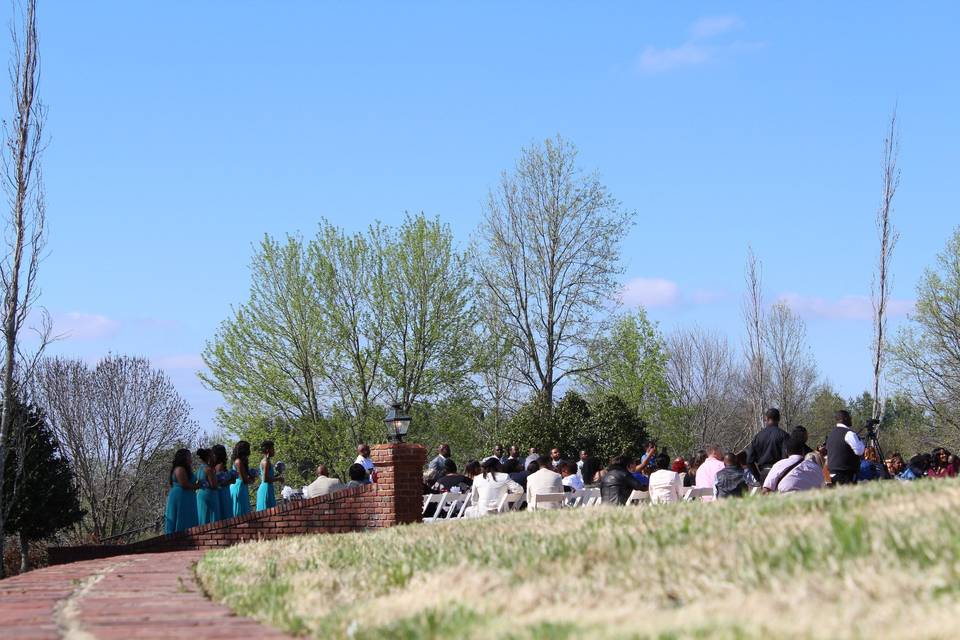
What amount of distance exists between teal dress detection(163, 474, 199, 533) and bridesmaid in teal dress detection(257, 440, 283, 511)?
1.00 meters

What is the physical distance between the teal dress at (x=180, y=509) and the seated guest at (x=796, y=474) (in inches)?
330

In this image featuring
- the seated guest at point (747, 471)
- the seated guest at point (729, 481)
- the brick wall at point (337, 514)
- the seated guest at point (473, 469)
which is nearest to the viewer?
the seated guest at point (729, 481)

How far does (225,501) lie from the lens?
683 inches

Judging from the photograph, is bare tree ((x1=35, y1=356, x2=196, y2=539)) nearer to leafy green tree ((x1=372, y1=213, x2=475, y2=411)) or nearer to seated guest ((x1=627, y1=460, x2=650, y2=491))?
leafy green tree ((x1=372, y1=213, x2=475, y2=411))

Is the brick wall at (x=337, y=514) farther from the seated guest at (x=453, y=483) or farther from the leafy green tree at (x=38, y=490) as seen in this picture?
the leafy green tree at (x=38, y=490)

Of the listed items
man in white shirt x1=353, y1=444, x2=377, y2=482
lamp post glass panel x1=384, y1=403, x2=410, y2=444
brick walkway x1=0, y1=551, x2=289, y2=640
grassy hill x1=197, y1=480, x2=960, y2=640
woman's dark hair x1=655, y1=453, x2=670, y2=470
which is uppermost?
lamp post glass panel x1=384, y1=403, x2=410, y2=444

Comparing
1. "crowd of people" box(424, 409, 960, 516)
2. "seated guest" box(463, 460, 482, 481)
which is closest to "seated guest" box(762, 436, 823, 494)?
"crowd of people" box(424, 409, 960, 516)

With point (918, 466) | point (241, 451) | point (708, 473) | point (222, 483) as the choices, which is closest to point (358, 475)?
point (222, 483)

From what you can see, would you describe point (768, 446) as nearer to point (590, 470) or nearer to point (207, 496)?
point (590, 470)

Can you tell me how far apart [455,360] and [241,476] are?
24.5 meters

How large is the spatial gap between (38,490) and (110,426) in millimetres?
13212

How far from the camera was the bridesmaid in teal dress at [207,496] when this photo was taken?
16.3m

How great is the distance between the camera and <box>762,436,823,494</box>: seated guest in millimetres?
12648

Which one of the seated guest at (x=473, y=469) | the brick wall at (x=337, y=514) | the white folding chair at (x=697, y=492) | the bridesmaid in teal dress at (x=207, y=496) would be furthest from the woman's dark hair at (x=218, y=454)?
the white folding chair at (x=697, y=492)
